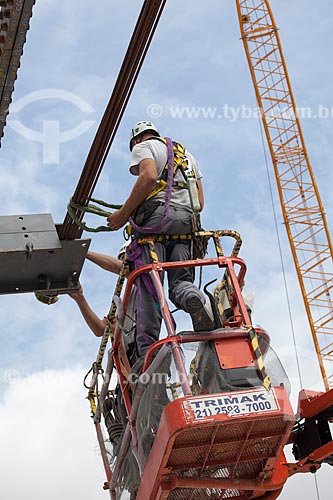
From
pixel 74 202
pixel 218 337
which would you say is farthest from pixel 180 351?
pixel 74 202

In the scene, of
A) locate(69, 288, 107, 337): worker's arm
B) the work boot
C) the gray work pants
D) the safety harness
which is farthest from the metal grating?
locate(69, 288, 107, 337): worker's arm

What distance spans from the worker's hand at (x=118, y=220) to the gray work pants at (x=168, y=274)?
26 centimetres

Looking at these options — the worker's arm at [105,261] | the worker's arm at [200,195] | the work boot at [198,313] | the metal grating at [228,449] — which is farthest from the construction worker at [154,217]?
the worker's arm at [105,261]

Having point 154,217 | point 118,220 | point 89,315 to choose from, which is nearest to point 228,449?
point 154,217

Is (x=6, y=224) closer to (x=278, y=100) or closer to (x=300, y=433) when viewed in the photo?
(x=300, y=433)

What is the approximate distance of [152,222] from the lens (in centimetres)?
861

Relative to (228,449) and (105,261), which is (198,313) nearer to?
(228,449)

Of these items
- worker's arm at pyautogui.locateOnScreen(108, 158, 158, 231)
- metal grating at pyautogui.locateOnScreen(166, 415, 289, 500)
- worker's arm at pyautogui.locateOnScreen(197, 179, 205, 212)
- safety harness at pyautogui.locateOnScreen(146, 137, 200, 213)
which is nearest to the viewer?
metal grating at pyautogui.locateOnScreen(166, 415, 289, 500)

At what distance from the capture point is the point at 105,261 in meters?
11.6

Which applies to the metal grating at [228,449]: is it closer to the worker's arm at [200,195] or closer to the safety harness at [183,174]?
the safety harness at [183,174]

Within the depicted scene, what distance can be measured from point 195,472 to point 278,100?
3901 centimetres

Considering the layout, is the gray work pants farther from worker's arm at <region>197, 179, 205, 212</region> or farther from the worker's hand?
worker's arm at <region>197, 179, 205, 212</region>

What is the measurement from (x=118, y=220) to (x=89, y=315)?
10.4 ft

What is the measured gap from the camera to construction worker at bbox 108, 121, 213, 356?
27.8ft
